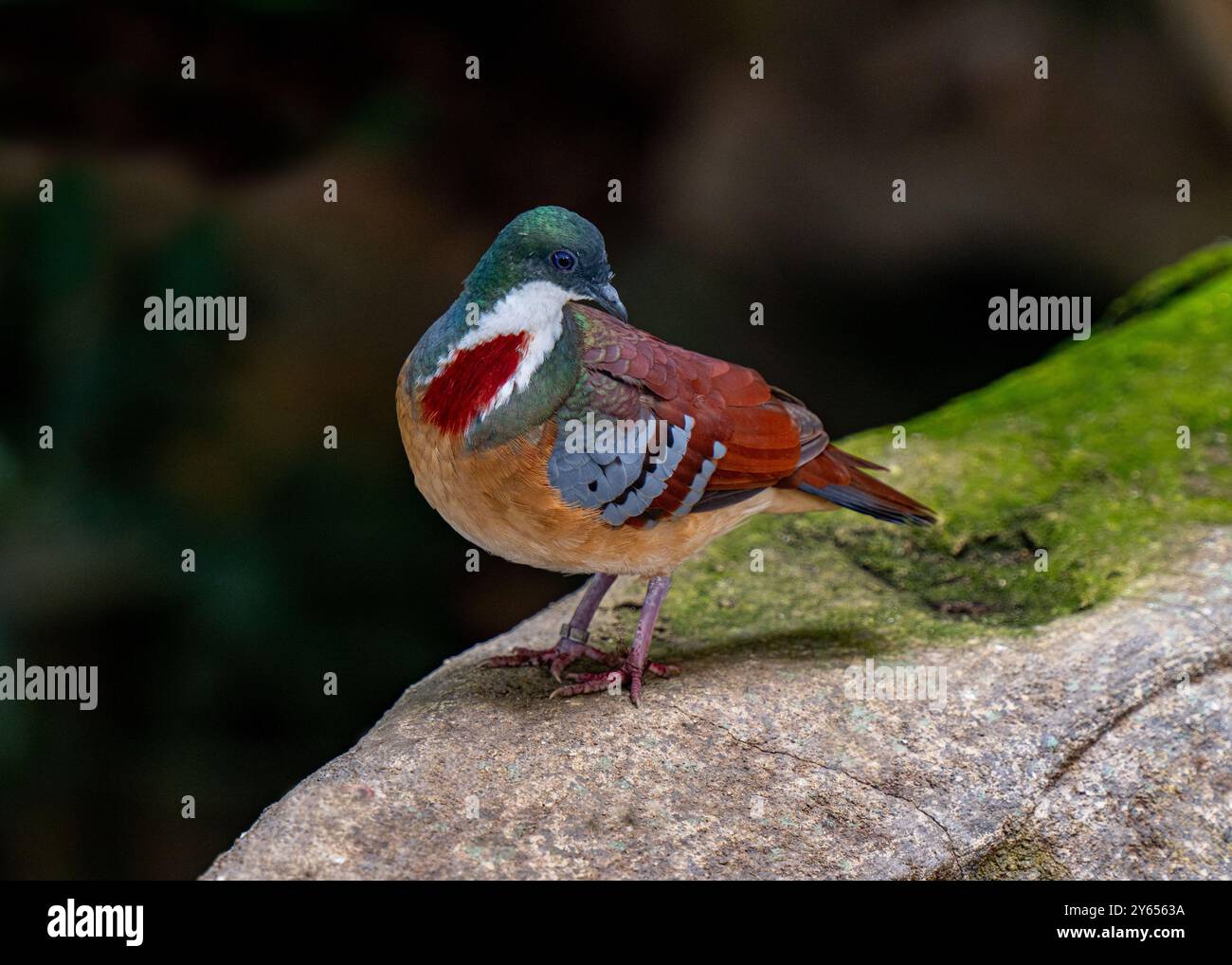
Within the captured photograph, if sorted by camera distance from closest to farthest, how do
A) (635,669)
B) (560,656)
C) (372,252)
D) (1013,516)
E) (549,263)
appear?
(549,263) → (635,669) → (560,656) → (1013,516) → (372,252)

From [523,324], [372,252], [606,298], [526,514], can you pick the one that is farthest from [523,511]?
[372,252]

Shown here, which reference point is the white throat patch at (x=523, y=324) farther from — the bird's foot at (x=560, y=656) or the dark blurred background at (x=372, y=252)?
the dark blurred background at (x=372, y=252)

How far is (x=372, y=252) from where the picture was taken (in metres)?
6.85

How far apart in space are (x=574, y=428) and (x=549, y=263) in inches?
17.1

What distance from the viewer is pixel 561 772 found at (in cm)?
320

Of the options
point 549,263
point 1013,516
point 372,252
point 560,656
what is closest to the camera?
point 549,263

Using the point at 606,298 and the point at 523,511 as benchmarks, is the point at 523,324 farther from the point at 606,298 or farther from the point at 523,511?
the point at 523,511

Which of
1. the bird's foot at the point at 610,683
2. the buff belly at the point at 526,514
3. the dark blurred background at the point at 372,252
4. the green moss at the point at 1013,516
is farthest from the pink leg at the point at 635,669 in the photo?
the dark blurred background at the point at 372,252

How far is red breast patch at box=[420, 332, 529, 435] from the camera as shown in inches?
130

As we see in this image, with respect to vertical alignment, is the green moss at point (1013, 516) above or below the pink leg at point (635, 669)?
above

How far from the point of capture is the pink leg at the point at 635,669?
3547 mm

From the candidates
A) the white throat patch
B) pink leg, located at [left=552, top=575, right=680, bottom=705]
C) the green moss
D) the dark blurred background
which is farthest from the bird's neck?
the dark blurred background

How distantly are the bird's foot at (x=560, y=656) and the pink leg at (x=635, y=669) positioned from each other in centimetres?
10

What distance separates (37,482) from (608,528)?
8.42 ft
